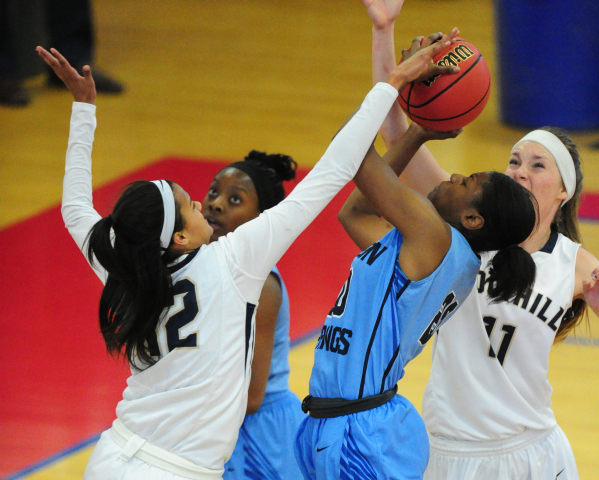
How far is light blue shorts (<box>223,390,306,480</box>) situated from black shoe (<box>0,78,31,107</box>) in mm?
6799

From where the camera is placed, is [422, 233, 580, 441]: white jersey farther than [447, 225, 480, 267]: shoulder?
Yes

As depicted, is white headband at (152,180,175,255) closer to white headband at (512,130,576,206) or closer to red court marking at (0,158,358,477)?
white headband at (512,130,576,206)

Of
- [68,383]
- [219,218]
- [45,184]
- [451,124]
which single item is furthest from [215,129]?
[451,124]

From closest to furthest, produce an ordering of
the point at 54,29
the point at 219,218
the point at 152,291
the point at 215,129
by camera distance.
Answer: the point at 152,291 < the point at 219,218 < the point at 215,129 < the point at 54,29

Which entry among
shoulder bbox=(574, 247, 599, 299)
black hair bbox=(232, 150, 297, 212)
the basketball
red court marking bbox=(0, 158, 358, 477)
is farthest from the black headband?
red court marking bbox=(0, 158, 358, 477)

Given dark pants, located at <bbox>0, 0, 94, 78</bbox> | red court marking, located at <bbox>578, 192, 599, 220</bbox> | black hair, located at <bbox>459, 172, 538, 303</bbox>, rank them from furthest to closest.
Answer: dark pants, located at <bbox>0, 0, 94, 78</bbox> < red court marking, located at <bbox>578, 192, 599, 220</bbox> < black hair, located at <bbox>459, 172, 538, 303</bbox>

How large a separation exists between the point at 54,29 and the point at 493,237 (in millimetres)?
7820

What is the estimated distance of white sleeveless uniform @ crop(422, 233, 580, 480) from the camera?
301cm

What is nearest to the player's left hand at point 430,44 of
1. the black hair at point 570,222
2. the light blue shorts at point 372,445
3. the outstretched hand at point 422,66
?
the outstretched hand at point 422,66

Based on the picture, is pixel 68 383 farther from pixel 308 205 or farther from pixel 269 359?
pixel 308 205

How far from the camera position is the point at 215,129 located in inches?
344

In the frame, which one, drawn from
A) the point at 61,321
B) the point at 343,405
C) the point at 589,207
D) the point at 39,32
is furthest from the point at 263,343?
the point at 39,32

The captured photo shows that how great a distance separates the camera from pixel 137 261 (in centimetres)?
249

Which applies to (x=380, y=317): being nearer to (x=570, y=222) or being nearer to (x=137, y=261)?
(x=137, y=261)
